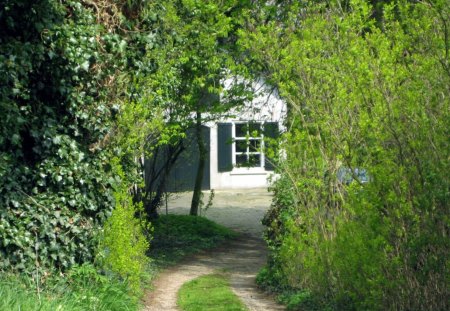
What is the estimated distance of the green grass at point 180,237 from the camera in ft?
65.3

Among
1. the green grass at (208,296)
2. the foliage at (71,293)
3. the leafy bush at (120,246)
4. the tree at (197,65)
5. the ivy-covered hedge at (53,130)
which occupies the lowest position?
the green grass at (208,296)

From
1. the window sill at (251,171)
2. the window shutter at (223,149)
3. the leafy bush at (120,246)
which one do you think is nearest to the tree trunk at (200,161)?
the leafy bush at (120,246)

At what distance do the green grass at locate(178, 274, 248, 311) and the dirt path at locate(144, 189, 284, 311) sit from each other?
15 centimetres

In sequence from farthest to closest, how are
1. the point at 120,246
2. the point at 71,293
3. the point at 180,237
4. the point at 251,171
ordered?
the point at 251,171, the point at 180,237, the point at 120,246, the point at 71,293

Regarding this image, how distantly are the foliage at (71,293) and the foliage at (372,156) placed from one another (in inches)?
112

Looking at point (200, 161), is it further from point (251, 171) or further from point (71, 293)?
point (251, 171)

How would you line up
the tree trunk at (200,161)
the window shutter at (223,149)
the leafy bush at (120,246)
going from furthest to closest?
the window shutter at (223,149), the tree trunk at (200,161), the leafy bush at (120,246)

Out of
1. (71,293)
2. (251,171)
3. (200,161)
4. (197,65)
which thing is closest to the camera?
(71,293)

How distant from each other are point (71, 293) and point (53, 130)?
1929 millimetres

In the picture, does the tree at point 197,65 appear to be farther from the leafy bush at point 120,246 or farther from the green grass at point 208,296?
the leafy bush at point 120,246

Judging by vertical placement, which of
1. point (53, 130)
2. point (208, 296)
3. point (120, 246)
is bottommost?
point (208, 296)

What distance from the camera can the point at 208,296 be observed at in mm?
14469

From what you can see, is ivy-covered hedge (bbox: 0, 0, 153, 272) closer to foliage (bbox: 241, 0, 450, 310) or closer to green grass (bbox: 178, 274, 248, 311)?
green grass (bbox: 178, 274, 248, 311)

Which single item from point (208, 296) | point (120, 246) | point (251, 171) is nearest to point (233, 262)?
point (208, 296)
